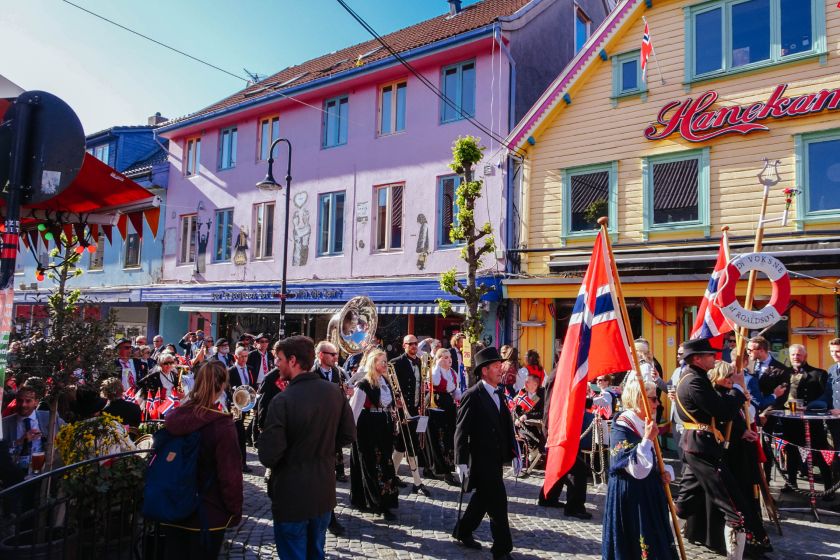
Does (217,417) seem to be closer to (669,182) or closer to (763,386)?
(763,386)

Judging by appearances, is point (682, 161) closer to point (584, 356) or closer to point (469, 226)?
point (469, 226)

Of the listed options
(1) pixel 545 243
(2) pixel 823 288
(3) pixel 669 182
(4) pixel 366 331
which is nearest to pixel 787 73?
(3) pixel 669 182

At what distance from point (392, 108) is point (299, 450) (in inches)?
566

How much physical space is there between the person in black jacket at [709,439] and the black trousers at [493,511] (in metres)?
1.82

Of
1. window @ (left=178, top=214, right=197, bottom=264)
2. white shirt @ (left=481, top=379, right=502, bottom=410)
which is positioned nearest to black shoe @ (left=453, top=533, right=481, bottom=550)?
white shirt @ (left=481, top=379, right=502, bottom=410)

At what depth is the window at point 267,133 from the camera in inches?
803

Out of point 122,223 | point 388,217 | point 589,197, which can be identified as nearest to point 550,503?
point 122,223

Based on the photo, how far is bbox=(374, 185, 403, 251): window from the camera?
56.5 feet

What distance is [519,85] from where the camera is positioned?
1573 centimetres

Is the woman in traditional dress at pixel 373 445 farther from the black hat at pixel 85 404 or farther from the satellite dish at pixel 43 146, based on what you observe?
the satellite dish at pixel 43 146

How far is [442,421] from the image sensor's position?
947cm

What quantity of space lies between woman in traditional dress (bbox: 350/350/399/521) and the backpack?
298cm

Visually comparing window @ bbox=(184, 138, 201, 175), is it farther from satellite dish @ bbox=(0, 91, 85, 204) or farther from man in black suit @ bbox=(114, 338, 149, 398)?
satellite dish @ bbox=(0, 91, 85, 204)

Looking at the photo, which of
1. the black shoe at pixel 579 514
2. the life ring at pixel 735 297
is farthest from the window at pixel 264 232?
the life ring at pixel 735 297
